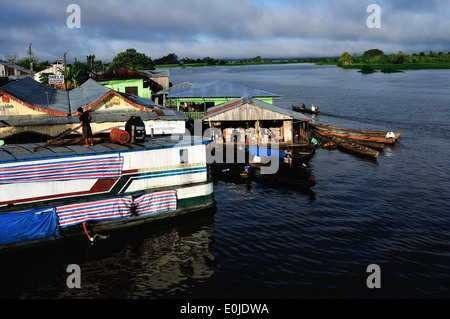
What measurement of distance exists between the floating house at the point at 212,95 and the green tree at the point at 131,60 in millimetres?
70445

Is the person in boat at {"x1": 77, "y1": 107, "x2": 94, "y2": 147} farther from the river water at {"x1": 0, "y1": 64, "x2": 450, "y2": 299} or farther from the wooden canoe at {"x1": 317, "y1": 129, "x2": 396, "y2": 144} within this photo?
the wooden canoe at {"x1": 317, "y1": 129, "x2": 396, "y2": 144}

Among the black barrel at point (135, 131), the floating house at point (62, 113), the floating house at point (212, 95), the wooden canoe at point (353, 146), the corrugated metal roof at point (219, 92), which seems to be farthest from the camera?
the corrugated metal roof at point (219, 92)

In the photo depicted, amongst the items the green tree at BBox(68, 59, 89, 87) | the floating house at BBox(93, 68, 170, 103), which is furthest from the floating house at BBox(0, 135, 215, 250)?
the green tree at BBox(68, 59, 89, 87)

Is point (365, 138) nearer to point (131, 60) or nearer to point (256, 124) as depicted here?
point (256, 124)

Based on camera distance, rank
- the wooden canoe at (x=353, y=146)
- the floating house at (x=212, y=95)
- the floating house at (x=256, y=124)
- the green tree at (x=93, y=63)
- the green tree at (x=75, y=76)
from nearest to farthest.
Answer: the floating house at (x=256, y=124) < the wooden canoe at (x=353, y=146) < the floating house at (x=212, y=95) < the green tree at (x=75, y=76) < the green tree at (x=93, y=63)

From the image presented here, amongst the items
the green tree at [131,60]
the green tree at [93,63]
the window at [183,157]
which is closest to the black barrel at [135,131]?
the window at [183,157]

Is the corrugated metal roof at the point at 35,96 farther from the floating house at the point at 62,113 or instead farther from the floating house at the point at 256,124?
the floating house at the point at 256,124

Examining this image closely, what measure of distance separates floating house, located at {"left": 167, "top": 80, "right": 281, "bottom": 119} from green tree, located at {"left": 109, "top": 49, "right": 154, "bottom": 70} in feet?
231

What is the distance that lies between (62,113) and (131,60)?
314 ft

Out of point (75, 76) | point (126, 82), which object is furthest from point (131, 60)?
point (126, 82)

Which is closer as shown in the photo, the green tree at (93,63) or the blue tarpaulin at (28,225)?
the blue tarpaulin at (28,225)

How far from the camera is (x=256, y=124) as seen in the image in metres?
39.7

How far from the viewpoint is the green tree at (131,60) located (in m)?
117

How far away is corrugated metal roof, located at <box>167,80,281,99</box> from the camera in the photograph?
1964 inches
